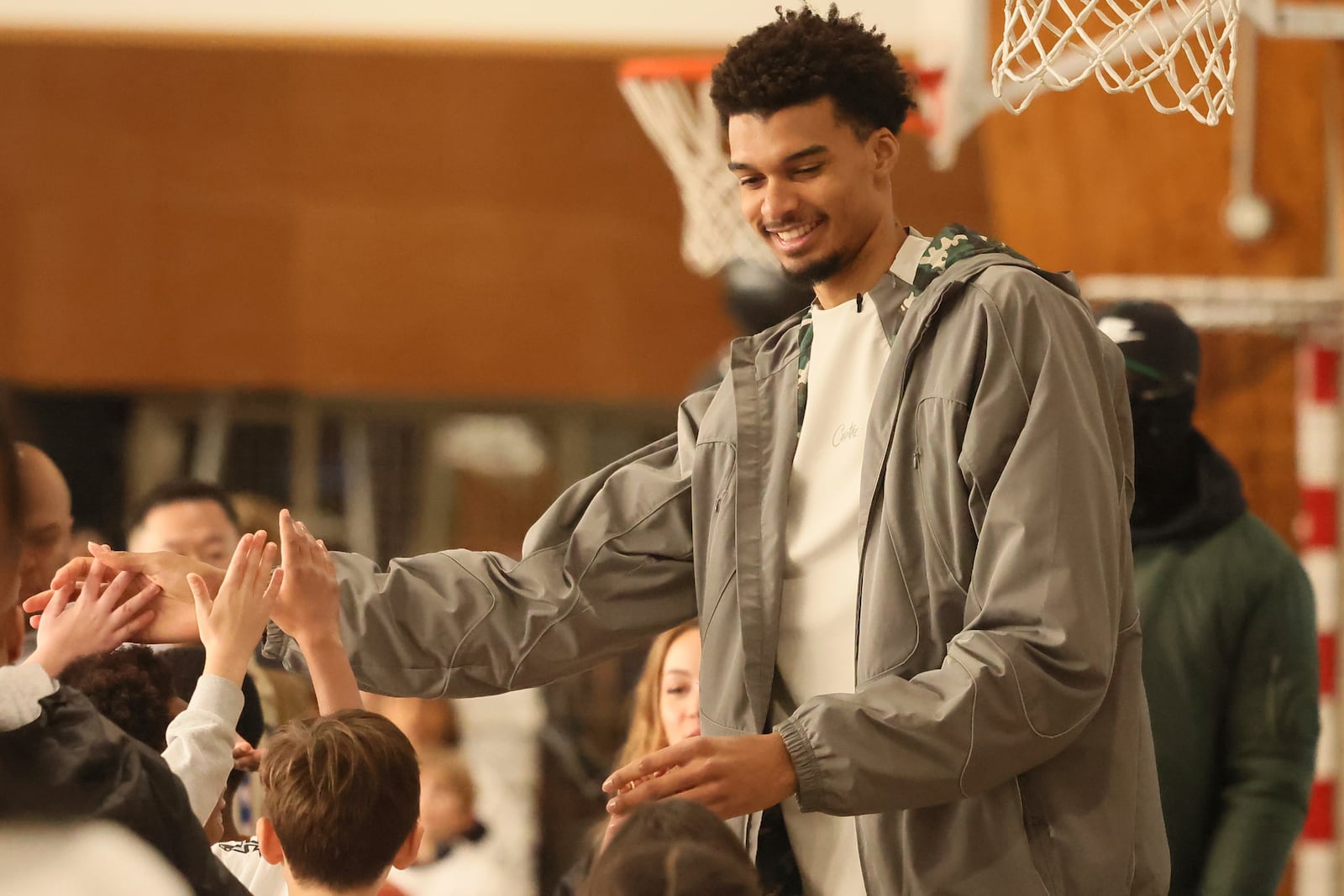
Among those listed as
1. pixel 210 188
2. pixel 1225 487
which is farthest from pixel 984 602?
pixel 210 188

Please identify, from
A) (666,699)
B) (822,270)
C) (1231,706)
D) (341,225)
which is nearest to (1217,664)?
(1231,706)

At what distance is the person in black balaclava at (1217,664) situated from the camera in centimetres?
248

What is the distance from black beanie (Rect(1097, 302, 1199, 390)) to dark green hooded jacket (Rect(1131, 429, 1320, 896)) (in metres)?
0.28

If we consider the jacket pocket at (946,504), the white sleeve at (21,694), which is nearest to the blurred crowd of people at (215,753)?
the white sleeve at (21,694)

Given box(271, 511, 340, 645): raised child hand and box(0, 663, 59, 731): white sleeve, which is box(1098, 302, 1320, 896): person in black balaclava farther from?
box(0, 663, 59, 731): white sleeve

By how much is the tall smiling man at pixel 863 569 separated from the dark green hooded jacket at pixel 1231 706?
0.76 meters

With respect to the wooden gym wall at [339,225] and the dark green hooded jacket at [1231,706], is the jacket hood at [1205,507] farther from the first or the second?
the wooden gym wall at [339,225]

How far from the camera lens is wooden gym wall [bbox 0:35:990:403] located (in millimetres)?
Answer: 6918

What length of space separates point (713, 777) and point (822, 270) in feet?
2.19

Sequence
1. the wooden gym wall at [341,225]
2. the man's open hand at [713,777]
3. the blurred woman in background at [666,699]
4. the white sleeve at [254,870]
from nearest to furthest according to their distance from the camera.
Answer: the man's open hand at [713,777], the white sleeve at [254,870], the blurred woman in background at [666,699], the wooden gym wall at [341,225]

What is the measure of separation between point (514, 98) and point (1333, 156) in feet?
12.7

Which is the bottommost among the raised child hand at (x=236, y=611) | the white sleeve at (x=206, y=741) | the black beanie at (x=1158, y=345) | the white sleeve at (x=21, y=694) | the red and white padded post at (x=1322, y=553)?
the red and white padded post at (x=1322, y=553)

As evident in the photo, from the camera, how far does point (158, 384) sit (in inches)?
274

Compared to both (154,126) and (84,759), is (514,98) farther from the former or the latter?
(84,759)
